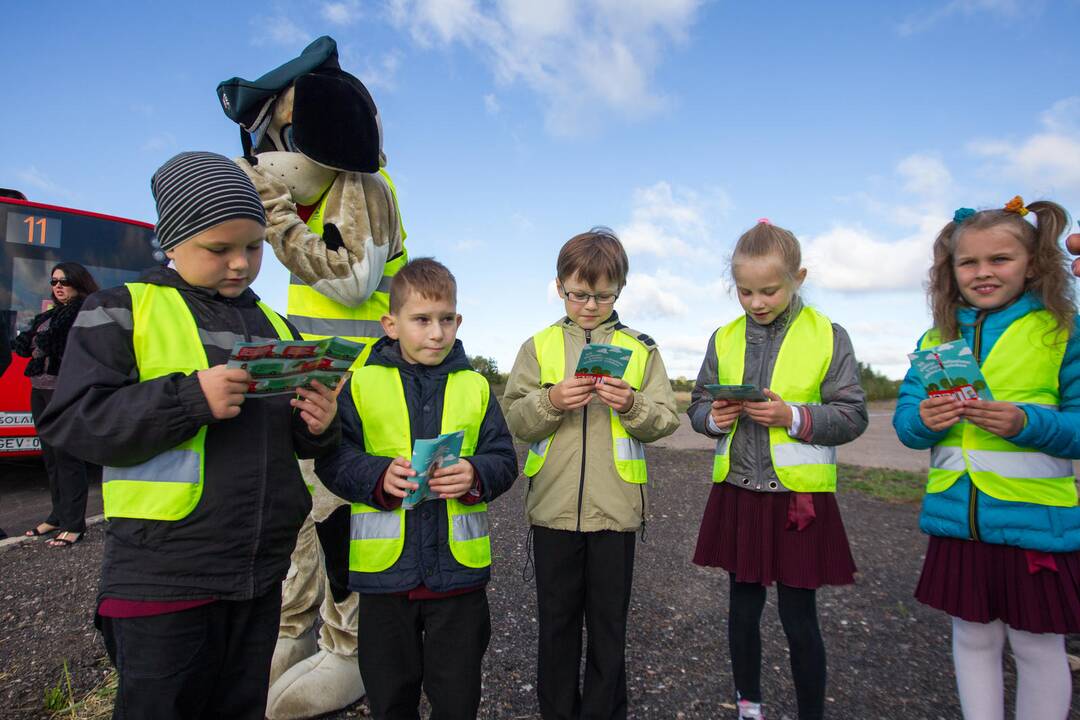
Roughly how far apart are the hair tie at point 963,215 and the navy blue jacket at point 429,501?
1.92 meters

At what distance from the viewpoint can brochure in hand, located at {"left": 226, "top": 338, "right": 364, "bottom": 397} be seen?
158 cm

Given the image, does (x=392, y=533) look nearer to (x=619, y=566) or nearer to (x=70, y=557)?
(x=619, y=566)

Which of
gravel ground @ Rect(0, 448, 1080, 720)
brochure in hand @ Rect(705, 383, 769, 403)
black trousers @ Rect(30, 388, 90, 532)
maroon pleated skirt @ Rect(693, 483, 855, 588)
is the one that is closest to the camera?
brochure in hand @ Rect(705, 383, 769, 403)

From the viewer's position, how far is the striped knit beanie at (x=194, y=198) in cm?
174

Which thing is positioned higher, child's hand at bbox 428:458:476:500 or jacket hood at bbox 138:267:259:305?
jacket hood at bbox 138:267:259:305

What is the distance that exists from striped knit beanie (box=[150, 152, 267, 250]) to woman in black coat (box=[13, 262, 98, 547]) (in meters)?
4.29

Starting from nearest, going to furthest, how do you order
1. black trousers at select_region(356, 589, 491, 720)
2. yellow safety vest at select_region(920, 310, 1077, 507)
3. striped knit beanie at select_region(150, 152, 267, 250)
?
striped knit beanie at select_region(150, 152, 267, 250), black trousers at select_region(356, 589, 491, 720), yellow safety vest at select_region(920, 310, 1077, 507)

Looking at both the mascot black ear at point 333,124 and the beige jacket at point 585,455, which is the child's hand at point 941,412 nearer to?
the beige jacket at point 585,455

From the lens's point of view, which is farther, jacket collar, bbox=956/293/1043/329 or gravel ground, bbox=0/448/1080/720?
gravel ground, bbox=0/448/1080/720

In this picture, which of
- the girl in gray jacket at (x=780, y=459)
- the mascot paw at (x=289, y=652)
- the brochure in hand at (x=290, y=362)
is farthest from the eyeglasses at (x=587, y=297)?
the mascot paw at (x=289, y=652)

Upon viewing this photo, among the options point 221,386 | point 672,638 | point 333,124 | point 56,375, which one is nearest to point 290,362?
point 221,386

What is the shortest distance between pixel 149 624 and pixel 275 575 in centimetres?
32

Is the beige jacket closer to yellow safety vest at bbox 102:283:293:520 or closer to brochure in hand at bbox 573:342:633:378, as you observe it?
brochure in hand at bbox 573:342:633:378

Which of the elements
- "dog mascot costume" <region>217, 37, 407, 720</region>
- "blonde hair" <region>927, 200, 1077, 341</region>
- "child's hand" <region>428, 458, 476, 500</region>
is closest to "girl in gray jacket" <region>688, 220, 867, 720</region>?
"blonde hair" <region>927, 200, 1077, 341</region>
